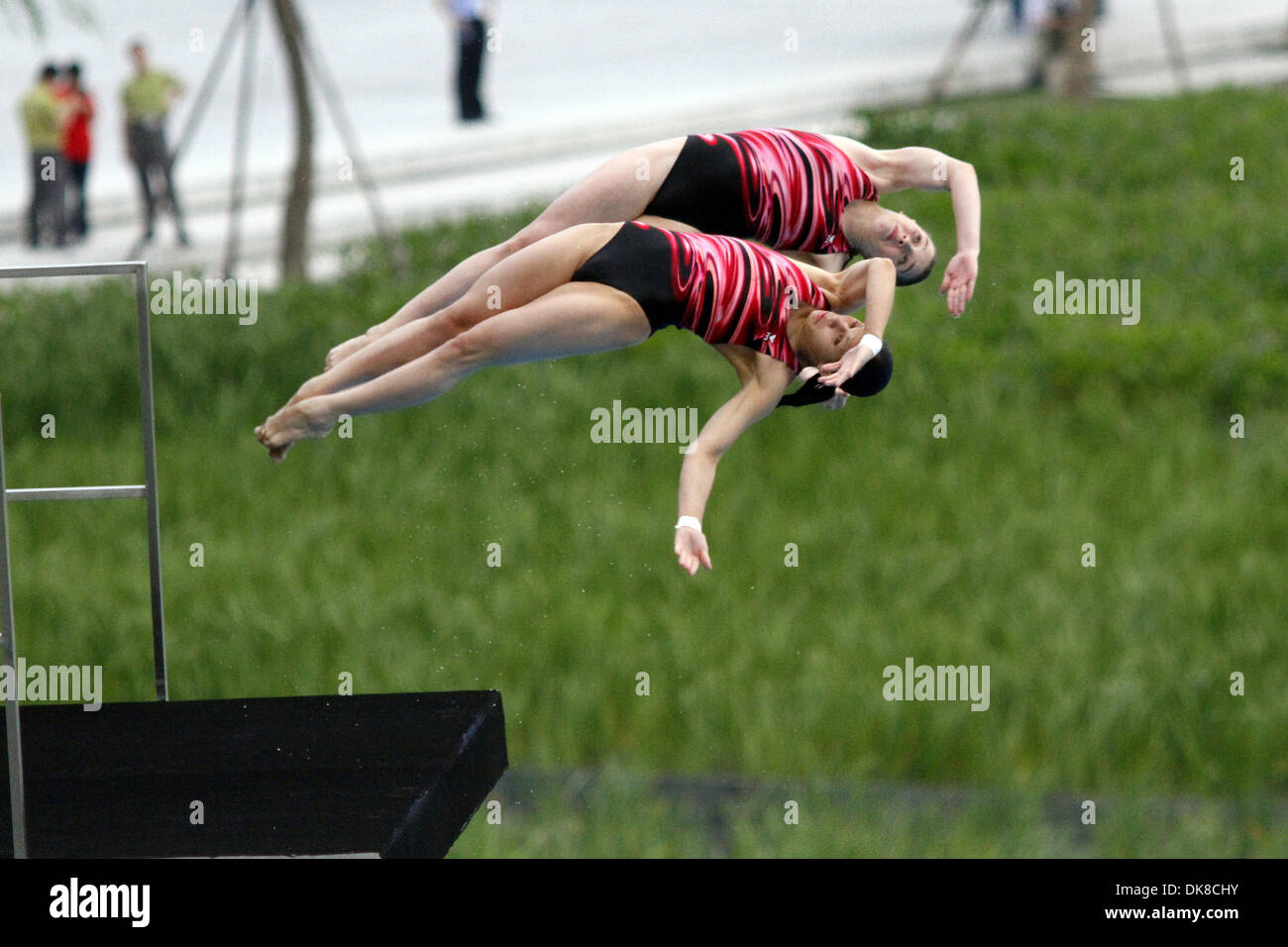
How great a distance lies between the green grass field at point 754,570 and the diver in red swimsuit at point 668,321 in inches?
273

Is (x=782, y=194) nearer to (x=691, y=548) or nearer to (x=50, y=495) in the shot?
(x=691, y=548)

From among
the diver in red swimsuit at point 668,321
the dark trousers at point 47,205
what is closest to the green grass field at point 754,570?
the dark trousers at point 47,205

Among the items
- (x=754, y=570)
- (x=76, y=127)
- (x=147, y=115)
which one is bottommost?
(x=754, y=570)

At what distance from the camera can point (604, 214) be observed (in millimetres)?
3967

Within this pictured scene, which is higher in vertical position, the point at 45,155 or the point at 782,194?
the point at 45,155

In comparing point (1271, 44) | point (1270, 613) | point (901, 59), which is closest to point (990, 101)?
point (1270, 613)

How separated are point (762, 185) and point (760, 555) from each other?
32.7ft

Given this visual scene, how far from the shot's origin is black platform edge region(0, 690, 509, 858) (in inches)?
239

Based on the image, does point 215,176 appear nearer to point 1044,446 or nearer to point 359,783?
point 1044,446

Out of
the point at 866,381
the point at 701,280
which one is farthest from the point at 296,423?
the point at 866,381

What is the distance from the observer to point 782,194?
3967 mm

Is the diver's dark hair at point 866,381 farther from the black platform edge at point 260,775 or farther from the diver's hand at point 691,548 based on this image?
the black platform edge at point 260,775

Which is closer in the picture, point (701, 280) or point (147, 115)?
point (701, 280)

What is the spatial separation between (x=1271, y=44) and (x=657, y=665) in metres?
22.2
